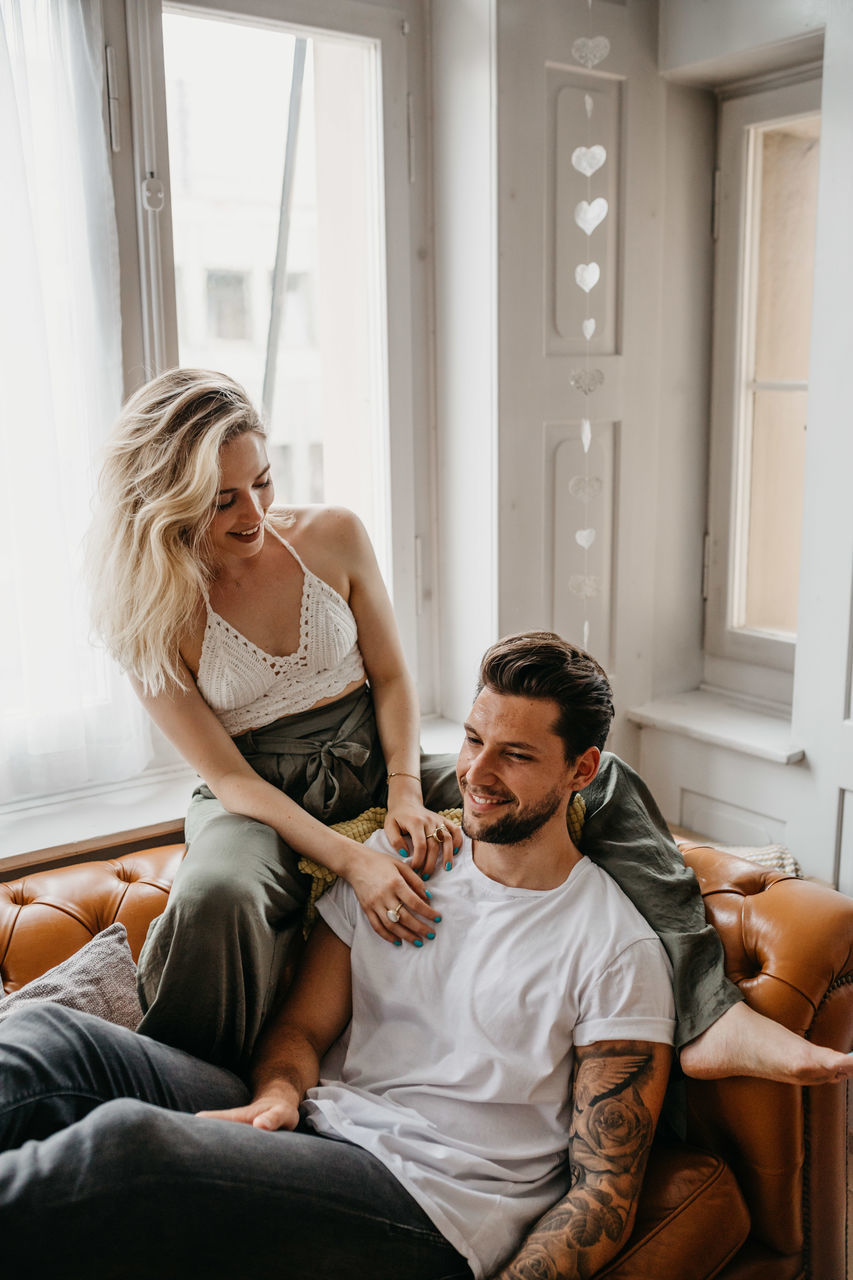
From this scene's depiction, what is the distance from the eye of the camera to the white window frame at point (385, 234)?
2.15m

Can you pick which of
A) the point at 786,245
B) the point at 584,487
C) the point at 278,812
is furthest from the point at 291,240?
the point at 278,812

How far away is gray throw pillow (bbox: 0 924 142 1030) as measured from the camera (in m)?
1.52

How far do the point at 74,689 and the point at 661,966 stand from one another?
1.28 meters

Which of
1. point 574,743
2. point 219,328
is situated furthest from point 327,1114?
point 219,328

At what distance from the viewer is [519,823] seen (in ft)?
4.93

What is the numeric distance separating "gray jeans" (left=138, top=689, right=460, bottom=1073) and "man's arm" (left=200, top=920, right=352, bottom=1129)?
0.03 metres

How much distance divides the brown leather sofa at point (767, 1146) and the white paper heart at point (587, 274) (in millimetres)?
1511

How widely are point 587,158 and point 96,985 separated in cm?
198

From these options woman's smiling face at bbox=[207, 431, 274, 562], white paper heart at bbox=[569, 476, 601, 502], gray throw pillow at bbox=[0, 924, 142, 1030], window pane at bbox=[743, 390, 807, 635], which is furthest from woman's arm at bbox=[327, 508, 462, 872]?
window pane at bbox=[743, 390, 807, 635]

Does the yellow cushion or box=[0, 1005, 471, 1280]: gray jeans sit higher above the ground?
the yellow cushion

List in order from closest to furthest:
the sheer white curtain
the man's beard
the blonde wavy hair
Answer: the man's beard → the blonde wavy hair → the sheer white curtain

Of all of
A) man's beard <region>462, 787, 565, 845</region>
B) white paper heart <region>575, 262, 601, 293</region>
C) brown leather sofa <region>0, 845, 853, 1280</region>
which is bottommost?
brown leather sofa <region>0, 845, 853, 1280</region>

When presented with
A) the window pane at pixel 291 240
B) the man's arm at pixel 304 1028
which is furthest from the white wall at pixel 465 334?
the man's arm at pixel 304 1028

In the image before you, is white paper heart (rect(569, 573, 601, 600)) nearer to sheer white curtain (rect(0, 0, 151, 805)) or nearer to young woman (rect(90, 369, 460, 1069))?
young woman (rect(90, 369, 460, 1069))
